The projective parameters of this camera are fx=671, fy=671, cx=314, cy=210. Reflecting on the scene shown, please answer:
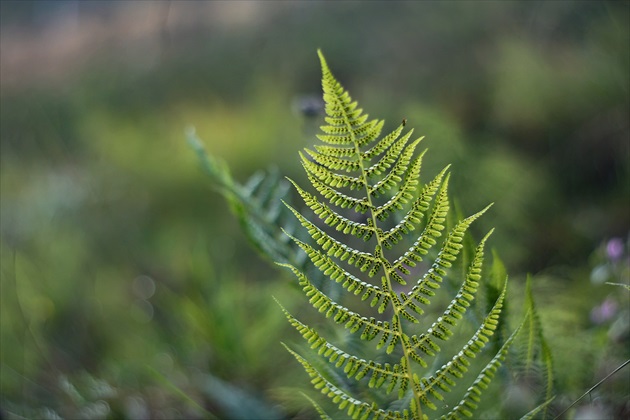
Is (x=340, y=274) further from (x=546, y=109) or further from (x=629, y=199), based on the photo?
(x=546, y=109)

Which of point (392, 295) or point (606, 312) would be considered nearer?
point (392, 295)

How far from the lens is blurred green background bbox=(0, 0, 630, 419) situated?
1.71 ft

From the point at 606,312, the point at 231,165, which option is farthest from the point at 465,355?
the point at 231,165

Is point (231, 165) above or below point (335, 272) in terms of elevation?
above

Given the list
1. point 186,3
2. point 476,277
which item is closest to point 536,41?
point 476,277

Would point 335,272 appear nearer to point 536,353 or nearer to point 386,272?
point 386,272

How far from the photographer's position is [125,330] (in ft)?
2.80

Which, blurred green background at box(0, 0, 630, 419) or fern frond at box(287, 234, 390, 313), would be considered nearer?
fern frond at box(287, 234, 390, 313)

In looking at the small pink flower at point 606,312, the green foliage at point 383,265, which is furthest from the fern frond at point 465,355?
the small pink flower at point 606,312

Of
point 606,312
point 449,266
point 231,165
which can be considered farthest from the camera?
point 231,165

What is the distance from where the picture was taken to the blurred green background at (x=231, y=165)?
20.5 inches

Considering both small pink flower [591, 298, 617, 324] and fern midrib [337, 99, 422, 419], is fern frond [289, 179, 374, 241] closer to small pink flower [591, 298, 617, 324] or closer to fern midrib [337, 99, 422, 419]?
fern midrib [337, 99, 422, 419]

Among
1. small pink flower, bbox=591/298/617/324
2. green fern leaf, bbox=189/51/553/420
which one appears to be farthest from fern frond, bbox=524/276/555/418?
small pink flower, bbox=591/298/617/324

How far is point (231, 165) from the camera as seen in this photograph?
134 centimetres
